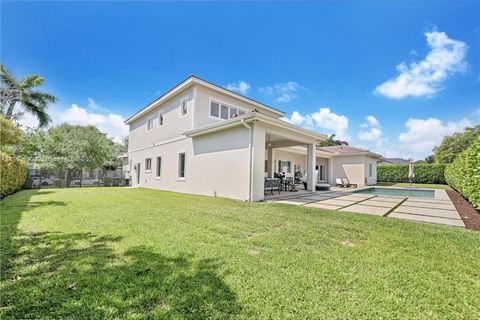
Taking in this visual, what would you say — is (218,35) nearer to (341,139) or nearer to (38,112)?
(38,112)

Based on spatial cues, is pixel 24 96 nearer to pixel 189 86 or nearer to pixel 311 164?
pixel 189 86

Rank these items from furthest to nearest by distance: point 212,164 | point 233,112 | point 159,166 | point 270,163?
1. point 159,166
2. point 270,163
3. point 233,112
4. point 212,164

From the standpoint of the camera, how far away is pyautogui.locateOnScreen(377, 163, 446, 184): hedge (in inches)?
962

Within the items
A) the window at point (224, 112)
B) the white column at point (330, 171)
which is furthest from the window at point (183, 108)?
the white column at point (330, 171)

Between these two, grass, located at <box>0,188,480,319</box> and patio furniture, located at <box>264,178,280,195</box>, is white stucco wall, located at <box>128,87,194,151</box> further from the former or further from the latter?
grass, located at <box>0,188,480,319</box>

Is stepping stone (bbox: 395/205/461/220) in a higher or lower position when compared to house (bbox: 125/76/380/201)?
lower

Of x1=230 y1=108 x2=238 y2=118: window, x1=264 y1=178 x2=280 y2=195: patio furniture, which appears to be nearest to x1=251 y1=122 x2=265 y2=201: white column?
x1=264 y1=178 x2=280 y2=195: patio furniture

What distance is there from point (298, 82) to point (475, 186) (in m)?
12.2

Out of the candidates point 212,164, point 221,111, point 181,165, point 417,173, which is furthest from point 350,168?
point 181,165

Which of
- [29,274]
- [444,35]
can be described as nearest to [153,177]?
[29,274]

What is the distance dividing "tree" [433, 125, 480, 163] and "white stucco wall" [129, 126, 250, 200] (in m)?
43.5

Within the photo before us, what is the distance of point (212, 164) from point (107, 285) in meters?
8.75

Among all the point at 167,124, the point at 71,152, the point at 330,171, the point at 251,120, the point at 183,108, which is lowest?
the point at 330,171

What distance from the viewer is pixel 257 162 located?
923cm
